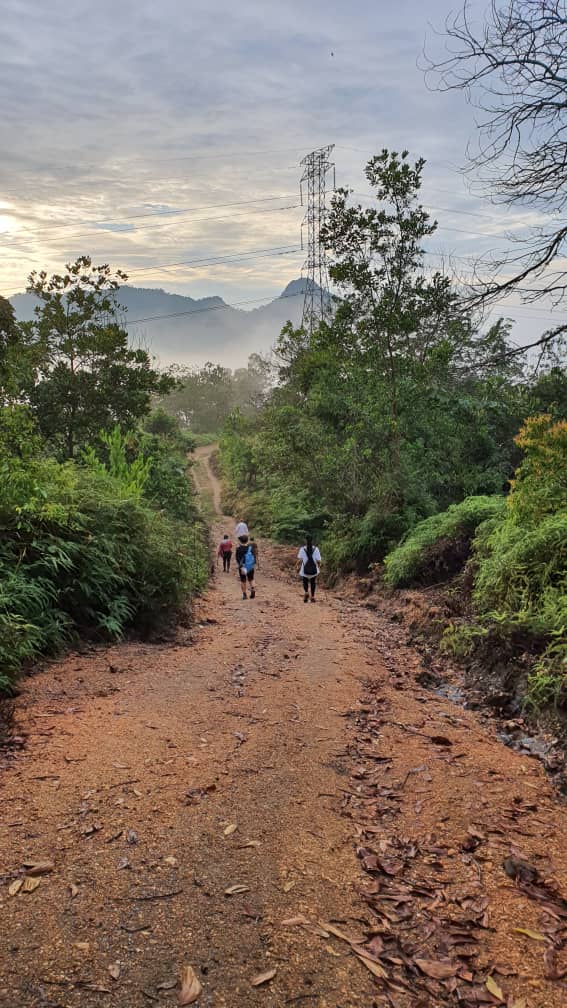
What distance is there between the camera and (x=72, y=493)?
874 cm

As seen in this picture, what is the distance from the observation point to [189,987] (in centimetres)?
251

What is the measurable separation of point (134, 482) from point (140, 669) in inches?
186

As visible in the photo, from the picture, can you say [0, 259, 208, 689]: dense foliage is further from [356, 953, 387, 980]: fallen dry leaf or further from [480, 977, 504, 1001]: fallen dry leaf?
[480, 977, 504, 1001]: fallen dry leaf

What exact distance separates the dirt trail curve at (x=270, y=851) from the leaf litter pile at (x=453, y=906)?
0.01 m

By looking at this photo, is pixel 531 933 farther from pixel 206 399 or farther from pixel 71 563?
pixel 206 399

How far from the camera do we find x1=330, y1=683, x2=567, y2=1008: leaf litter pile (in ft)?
8.83

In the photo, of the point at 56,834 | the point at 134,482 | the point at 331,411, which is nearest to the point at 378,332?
the point at 331,411

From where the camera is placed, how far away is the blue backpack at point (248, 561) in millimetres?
13750

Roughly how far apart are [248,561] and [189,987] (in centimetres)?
1128

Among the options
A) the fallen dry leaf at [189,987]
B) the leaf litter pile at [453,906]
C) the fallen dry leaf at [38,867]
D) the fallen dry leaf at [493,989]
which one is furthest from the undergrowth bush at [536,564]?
the fallen dry leaf at [38,867]

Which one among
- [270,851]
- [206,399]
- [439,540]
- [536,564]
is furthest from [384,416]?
[206,399]

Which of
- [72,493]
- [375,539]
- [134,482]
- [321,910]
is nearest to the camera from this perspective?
[321,910]

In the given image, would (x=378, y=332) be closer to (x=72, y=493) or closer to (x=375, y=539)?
(x=375, y=539)

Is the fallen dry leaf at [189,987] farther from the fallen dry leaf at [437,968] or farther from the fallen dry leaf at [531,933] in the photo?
the fallen dry leaf at [531,933]
